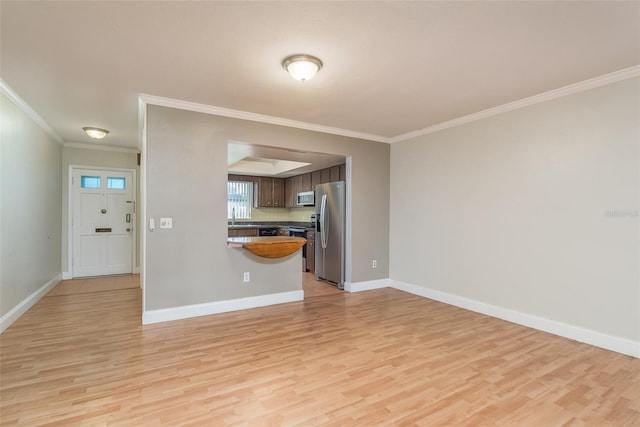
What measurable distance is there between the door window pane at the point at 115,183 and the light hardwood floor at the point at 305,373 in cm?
295

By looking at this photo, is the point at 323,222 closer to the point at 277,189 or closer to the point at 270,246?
the point at 270,246

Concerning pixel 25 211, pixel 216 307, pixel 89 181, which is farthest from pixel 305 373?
pixel 89 181

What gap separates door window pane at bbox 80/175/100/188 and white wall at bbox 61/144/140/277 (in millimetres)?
214

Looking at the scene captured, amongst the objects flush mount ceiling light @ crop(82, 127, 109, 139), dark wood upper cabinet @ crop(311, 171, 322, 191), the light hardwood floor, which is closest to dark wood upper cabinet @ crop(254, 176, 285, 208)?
dark wood upper cabinet @ crop(311, 171, 322, 191)

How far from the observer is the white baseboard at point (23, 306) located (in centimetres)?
319

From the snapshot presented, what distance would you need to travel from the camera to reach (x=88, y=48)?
2.35 meters

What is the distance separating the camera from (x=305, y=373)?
233 centimetres

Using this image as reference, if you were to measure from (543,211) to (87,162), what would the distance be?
7.15 meters

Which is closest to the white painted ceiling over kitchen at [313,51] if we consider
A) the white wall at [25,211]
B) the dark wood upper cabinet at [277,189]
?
the white wall at [25,211]

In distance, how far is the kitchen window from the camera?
7.69 m

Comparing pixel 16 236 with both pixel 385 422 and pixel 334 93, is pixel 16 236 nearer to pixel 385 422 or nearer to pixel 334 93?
pixel 334 93

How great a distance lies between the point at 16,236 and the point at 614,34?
5862 mm

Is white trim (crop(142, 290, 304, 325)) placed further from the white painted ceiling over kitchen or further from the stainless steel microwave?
the stainless steel microwave

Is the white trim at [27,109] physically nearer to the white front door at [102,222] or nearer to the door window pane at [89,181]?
the door window pane at [89,181]
